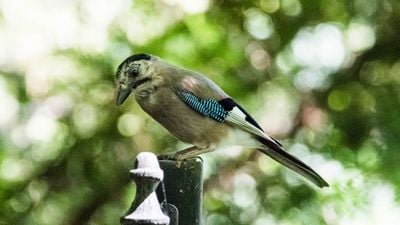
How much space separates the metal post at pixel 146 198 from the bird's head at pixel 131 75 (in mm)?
427

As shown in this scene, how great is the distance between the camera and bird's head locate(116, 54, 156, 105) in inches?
69.9

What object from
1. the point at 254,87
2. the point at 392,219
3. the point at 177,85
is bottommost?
the point at 177,85

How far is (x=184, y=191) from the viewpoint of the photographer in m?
1.47

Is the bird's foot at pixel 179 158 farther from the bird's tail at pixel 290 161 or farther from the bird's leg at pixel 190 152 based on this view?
the bird's tail at pixel 290 161

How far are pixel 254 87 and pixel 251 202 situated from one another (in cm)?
30

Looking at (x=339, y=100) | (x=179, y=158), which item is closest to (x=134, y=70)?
(x=179, y=158)

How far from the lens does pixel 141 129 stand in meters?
2.47

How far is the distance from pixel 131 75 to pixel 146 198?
0.50 meters

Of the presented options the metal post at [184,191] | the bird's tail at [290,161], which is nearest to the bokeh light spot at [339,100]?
the bird's tail at [290,161]

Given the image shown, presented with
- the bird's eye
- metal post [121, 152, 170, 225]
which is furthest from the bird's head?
metal post [121, 152, 170, 225]

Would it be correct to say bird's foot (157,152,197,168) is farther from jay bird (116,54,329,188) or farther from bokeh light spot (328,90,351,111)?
bokeh light spot (328,90,351,111)

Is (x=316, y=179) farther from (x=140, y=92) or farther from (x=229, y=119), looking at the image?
(x=140, y=92)

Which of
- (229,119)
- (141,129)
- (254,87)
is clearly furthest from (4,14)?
(229,119)

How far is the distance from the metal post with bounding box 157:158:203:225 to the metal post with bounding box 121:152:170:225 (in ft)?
0.40
